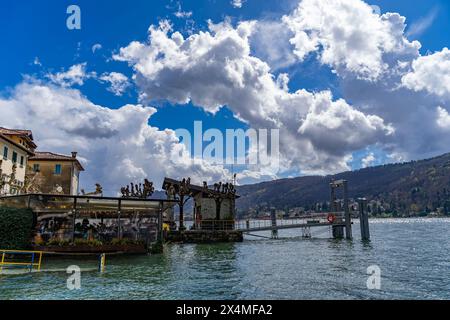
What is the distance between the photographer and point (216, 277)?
62.8ft

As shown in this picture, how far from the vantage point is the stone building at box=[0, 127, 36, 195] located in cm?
3700

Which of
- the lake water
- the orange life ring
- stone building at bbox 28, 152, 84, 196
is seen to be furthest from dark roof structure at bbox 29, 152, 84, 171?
the orange life ring

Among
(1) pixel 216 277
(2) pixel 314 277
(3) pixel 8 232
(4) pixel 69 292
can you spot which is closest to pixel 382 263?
(2) pixel 314 277

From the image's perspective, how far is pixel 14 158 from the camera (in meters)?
40.7

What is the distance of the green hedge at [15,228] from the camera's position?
2380cm

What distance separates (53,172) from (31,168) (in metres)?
2.90

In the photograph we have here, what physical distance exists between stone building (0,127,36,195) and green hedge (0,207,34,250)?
1166cm

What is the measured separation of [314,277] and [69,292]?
11.6 metres

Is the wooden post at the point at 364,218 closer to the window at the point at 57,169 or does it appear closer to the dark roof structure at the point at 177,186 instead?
the dark roof structure at the point at 177,186

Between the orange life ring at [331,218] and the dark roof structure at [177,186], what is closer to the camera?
the dark roof structure at [177,186]

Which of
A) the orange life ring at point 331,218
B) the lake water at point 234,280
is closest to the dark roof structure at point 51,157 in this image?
the lake water at point 234,280

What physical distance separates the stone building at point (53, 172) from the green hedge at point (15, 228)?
2396 cm
